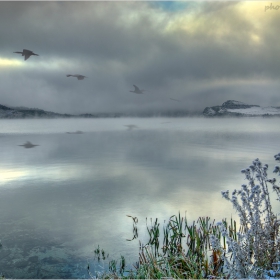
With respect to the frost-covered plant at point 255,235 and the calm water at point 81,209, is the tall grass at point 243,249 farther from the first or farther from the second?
the calm water at point 81,209

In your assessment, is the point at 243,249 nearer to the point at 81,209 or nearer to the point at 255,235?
the point at 255,235

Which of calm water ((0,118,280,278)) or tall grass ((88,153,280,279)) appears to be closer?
tall grass ((88,153,280,279))

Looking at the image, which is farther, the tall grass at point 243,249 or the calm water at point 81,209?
the calm water at point 81,209

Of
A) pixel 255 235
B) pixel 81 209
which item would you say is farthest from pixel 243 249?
pixel 81 209

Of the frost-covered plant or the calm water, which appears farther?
the calm water

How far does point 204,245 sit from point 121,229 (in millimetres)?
3853

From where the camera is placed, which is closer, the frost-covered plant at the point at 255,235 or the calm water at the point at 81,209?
the frost-covered plant at the point at 255,235

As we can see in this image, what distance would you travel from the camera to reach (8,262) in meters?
9.53

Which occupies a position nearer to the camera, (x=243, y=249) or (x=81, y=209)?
(x=243, y=249)

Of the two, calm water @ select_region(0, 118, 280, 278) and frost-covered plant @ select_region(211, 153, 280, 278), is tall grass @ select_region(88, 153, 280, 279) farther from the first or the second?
calm water @ select_region(0, 118, 280, 278)

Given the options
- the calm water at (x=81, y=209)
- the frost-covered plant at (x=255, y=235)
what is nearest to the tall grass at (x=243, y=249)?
the frost-covered plant at (x=255, y=235)

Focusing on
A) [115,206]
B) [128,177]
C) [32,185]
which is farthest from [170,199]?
[32,185]

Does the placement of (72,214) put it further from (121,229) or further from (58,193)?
(58,193)

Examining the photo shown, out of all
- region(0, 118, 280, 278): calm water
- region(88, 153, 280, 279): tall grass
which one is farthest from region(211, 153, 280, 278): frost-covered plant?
region(0, 118, 280, 278): calm water
